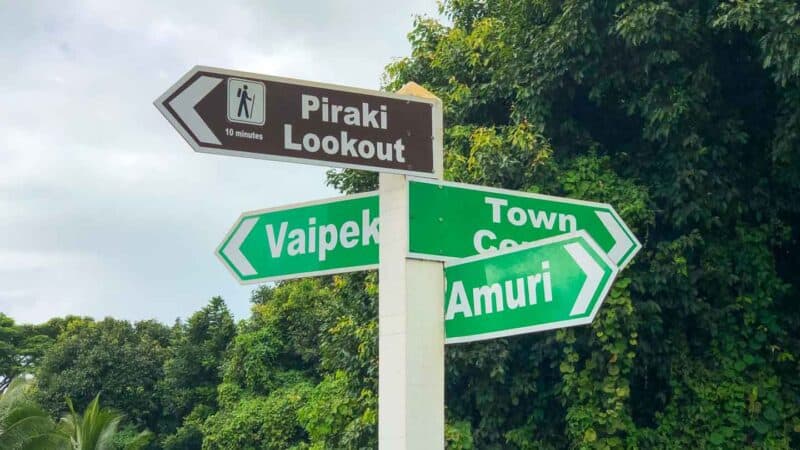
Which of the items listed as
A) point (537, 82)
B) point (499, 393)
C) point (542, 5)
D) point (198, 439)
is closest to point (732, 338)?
point (499, 393)

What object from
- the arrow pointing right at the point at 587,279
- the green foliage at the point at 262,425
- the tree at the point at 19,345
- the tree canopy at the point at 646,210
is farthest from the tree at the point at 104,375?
the arrow pointing right at the point at 587,279

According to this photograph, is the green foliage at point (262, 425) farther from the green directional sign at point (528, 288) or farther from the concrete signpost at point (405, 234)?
the green directional sign at point (528, 288)

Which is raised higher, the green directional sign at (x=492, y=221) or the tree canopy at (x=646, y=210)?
the tree canopy at (x=646, y=210)

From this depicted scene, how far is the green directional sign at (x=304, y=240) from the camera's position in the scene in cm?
280

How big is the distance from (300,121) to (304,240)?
0.41m

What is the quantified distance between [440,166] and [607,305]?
4.21 metres

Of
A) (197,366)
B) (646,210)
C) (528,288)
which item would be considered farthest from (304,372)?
(528,288)

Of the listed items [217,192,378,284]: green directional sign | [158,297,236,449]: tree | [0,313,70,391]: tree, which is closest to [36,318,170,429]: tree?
[158,297,236,449]: tree

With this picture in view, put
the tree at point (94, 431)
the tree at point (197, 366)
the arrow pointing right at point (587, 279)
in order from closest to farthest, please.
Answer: the arrow pointing right at point (587, 279) < the tree at point (94, 431) < the tree at point (197, 366)

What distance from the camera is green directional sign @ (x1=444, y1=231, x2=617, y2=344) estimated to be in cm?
244

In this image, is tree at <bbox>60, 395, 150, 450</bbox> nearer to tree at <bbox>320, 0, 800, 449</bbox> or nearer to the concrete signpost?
tree at <bbox>320, 0, 800, 449</bbox>

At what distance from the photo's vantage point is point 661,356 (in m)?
7.16

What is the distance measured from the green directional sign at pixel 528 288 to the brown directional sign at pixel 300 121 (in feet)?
1.12

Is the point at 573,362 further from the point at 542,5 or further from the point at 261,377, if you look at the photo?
the point at 261,377
